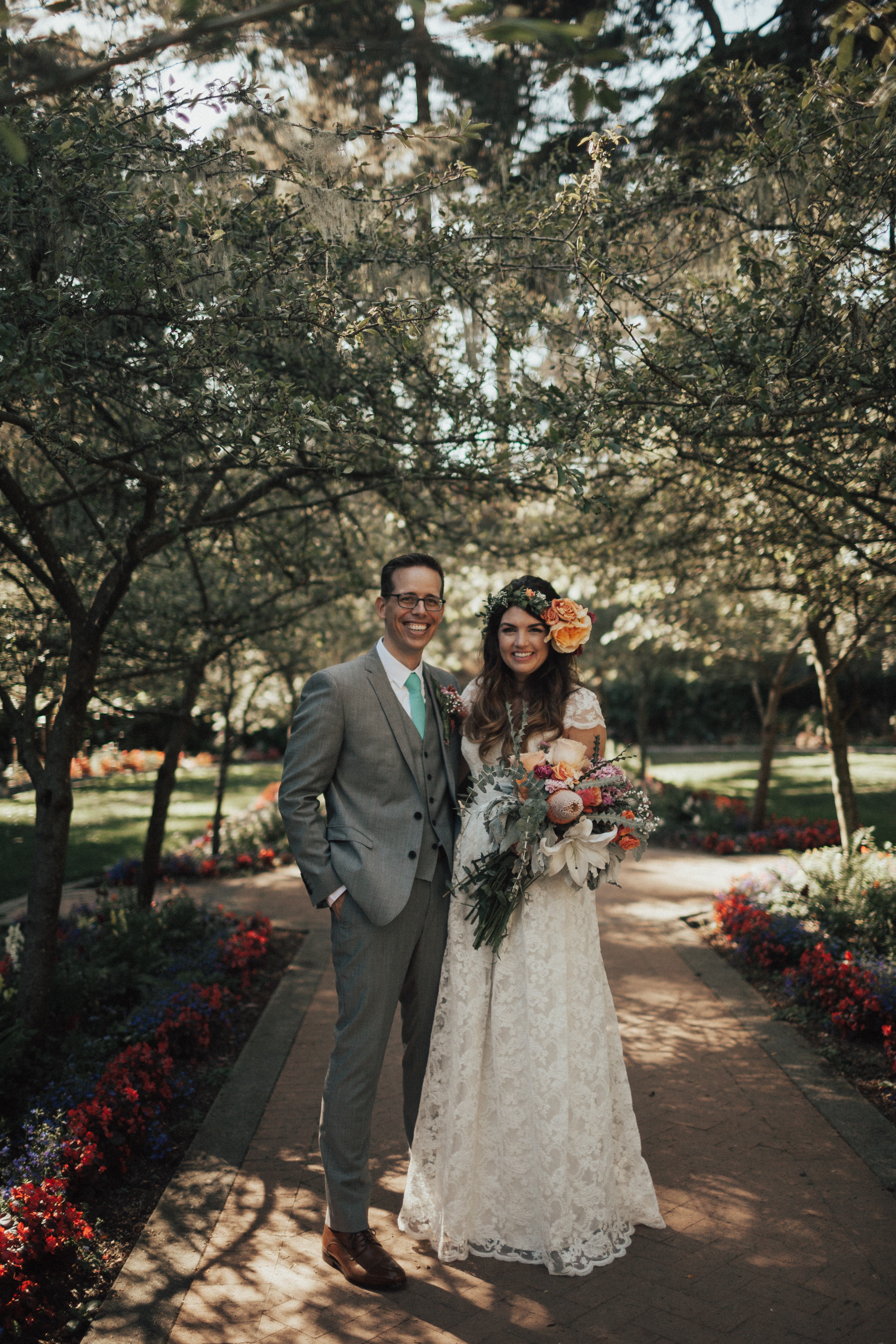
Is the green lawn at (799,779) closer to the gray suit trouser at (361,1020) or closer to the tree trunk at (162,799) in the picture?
the tree trunk at (162,799)

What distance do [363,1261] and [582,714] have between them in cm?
194

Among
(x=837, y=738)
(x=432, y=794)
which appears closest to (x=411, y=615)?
(x=432, y=794)

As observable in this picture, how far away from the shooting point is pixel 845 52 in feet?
6.57

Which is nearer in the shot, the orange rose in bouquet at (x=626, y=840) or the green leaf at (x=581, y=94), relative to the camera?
the green leaf at (x=581, y=94)

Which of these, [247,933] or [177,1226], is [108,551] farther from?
[177,1226]

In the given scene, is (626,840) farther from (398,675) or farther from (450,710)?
(398,675)

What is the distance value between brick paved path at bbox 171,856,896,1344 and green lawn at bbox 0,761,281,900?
5223mm

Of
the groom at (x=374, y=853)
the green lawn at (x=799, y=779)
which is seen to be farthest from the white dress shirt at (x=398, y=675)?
the green lawn at (x=799, y=779)

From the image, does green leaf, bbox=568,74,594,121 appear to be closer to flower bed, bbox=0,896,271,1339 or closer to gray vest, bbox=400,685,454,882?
gray vest, bbox=400,685,454,882

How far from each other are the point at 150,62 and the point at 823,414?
307cm

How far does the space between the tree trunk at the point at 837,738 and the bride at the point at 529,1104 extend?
5608 mm

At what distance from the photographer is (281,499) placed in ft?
23.3

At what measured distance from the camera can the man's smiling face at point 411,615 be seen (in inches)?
133

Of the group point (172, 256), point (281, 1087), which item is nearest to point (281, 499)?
point (172, 256)
